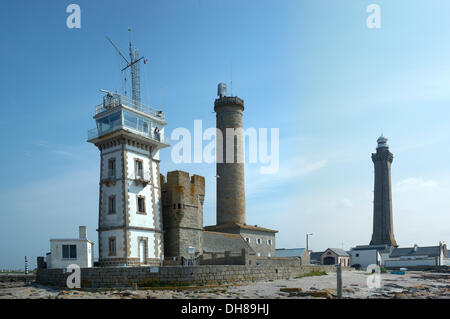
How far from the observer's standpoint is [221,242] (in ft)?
147

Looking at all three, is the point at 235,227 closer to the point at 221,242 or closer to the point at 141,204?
the point at 221,242

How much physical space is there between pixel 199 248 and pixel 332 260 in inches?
1861

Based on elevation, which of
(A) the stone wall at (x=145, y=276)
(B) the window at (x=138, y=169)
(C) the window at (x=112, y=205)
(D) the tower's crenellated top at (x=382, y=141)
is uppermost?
(D) the tower's crenellated top at (x=382, y=141)

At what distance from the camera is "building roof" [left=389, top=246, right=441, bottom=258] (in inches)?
3184

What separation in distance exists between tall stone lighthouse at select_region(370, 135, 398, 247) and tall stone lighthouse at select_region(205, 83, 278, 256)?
42.7 m

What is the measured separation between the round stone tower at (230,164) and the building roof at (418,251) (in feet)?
143

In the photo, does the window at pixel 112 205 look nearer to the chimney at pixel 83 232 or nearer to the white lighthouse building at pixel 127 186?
the white lighthouse building at pixel 127 186

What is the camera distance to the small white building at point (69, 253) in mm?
33281

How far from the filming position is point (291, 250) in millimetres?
64875

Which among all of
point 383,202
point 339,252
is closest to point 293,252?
point 339,252

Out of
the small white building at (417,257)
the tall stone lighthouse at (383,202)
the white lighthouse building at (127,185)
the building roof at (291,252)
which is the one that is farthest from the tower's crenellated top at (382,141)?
the white lighthouse building at (127,185)

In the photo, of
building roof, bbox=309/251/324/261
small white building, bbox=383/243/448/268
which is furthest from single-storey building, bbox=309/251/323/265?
small white building, bbox=383/243/448/268
